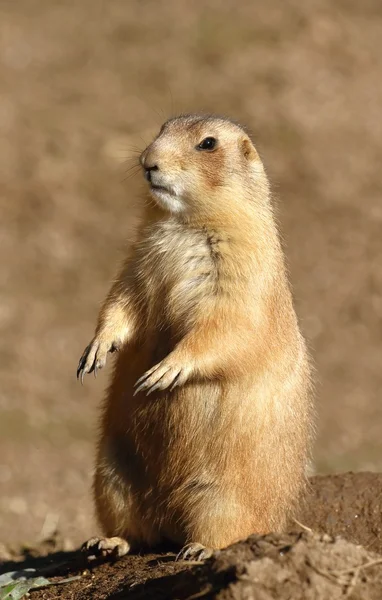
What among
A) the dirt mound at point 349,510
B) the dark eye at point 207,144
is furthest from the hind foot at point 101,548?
the dark eye at point 207,144

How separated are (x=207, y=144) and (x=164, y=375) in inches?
53.2

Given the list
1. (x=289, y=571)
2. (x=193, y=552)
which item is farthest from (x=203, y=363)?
(x=289, y=571)

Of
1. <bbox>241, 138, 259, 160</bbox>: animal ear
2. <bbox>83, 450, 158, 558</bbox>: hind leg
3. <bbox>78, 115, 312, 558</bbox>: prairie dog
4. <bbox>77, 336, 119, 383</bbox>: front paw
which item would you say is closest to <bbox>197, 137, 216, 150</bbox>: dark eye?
<bbox>78, 115, 312, 558</bbox>: prairie dog

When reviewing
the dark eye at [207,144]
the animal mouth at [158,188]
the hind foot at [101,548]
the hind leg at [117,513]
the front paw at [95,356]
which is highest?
the dark eye at [207,144]

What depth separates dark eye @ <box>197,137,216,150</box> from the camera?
230 inches

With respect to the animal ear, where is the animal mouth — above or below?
below

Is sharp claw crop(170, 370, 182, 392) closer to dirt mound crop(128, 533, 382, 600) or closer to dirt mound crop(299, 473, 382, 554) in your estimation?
dirt mound crop(128, 533, 382, 600)

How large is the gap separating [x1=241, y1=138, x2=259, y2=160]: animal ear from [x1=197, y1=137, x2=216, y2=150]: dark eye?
0.21 metres

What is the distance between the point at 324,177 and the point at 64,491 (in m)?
6.51

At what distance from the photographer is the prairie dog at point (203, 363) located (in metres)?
5.54

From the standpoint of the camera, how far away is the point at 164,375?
17.8 ft

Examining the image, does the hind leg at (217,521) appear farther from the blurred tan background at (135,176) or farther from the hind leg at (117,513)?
the blurred tan background at (135,176)

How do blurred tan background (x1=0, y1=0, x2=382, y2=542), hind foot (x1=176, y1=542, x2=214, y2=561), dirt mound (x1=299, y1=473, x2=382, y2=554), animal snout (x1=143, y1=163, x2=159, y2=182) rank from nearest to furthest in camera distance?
hind foot (x1=176, y1=542, x2=214, y2=561), animal snout (x1=143, y1=163, x2=159, y2=182), dirt mound (x1=299, y1=473, x2=382, y2=554), blurred tan background (x1=0, y1=0, x2=382, y2=542)

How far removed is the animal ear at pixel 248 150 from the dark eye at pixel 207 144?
0.69ft
